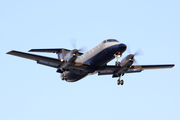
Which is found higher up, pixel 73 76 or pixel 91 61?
pixel 91 61

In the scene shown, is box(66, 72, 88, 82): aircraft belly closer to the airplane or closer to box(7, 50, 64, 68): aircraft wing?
the airplane

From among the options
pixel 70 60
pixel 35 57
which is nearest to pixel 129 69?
pixel 70 60

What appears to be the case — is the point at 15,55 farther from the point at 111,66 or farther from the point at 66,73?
the point at 111,66

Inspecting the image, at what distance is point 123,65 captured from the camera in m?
29.7

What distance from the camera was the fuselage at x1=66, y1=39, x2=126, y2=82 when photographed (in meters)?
26.8

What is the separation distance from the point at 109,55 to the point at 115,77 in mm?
5068

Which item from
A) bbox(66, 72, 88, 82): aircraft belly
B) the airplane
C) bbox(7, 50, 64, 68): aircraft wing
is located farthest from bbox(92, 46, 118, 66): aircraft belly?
bbox(7, 50, 64, 68): aircraft wing

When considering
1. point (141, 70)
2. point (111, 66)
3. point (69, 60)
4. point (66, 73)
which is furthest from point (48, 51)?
point (141, 70)

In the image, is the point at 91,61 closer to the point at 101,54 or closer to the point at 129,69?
the point at 101,54

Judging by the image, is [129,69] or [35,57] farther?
[129,69]

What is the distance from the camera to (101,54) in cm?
2745

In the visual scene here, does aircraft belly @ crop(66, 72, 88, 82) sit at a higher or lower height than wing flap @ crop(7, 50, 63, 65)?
lower

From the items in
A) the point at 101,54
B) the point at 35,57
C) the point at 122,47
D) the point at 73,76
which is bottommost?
the point at 73,76

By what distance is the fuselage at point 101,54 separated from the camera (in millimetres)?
26812
